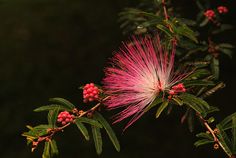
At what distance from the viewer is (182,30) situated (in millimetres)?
1918

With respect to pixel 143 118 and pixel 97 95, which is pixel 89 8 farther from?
pixel 97 95

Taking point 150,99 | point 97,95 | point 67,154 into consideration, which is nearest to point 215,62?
point 150,99

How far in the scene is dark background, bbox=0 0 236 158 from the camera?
3727mm

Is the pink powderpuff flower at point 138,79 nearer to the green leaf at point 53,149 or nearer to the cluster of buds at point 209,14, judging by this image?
the green leaf at point 53,149

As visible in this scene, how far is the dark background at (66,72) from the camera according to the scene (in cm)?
373

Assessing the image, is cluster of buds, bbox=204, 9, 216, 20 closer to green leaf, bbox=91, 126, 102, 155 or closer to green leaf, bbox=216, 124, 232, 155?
green leaf, bbox=216, 124, 232, 155

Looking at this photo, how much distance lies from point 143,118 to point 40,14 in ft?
5.44

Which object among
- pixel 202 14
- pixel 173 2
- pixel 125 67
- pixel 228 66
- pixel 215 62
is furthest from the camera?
pixel 228 66

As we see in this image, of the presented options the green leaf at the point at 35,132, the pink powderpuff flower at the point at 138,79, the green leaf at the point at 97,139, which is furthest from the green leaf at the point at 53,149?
the pink powderpuff flower at the point at 138,79

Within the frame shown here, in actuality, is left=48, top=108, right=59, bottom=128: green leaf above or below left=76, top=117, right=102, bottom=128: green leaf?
above

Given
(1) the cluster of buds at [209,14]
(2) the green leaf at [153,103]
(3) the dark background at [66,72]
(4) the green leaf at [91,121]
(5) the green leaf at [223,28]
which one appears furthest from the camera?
(3) the dark background at [66,72]

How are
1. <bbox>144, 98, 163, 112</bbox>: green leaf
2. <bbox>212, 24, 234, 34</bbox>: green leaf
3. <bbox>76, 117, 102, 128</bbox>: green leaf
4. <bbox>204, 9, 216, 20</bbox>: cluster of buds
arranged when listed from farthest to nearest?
<bbox>212, 24, 234, 34</bbox>: green leaf, <bbox>204, 9, 216, 20</bbox>: cluster of buds, <bbox>76, 117, 102, 128</bbox>: green leaf, <bbox>144, 98, 163, 112</bbox>: green leaf

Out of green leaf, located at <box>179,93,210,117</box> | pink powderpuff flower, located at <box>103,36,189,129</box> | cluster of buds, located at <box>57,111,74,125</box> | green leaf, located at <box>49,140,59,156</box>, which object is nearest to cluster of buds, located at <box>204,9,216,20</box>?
pink powderpuff flower, located at <box>103,36,189,129</box>

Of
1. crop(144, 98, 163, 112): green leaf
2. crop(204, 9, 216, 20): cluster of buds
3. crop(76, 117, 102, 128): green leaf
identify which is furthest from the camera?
crop(204, 9, 216, 20): cluster of buds
